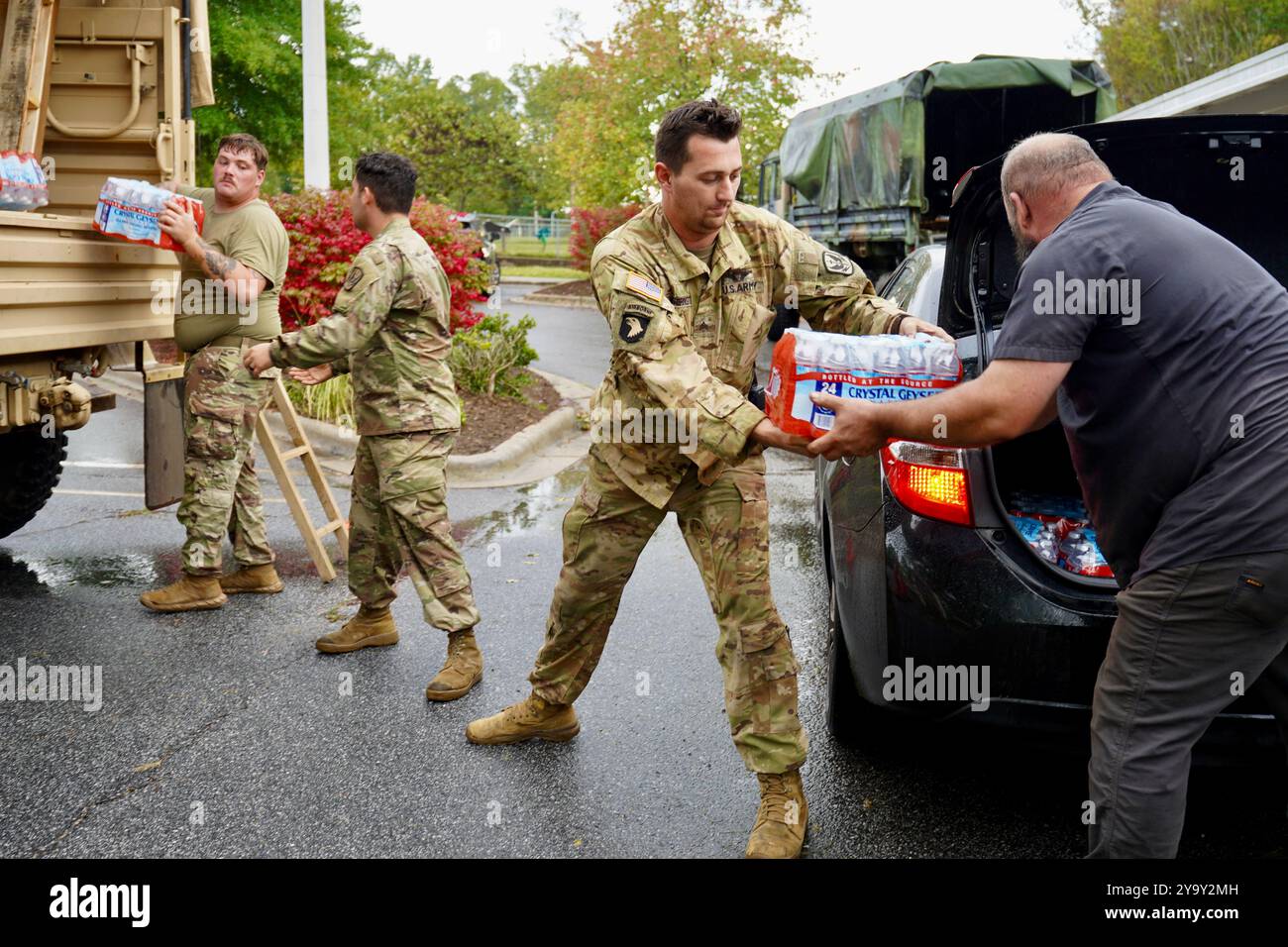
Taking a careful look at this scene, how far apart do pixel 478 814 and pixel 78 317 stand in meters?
2.83

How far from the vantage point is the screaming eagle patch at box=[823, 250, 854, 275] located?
3.36 m

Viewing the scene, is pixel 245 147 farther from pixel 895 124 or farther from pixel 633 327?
pixel 895 124

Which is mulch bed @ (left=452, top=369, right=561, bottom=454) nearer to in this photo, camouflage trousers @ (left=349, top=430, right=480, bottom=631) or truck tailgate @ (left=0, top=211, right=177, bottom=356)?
truck tailgate @ (left=0, top=211, right=177, bottom=356)

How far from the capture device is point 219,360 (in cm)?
510

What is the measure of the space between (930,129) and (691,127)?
949 cm

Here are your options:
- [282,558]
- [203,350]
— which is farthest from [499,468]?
[203,350]

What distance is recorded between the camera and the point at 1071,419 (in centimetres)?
254

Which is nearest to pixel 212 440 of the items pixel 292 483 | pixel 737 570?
pixel 292 483

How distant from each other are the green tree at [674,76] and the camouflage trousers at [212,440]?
1753 centimetres

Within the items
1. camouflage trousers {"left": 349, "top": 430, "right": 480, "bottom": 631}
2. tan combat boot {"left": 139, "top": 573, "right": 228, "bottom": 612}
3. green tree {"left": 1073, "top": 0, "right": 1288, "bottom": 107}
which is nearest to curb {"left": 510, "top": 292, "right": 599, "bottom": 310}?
green tree {"left": 1073, "top": 0, "right": 1288, "bottom": 107}

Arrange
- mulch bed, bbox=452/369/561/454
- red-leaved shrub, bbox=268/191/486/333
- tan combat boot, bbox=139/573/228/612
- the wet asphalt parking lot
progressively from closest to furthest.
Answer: the wet asphalt parking lot
tan combat boot, bbox=139/573/228/612
mulch bed, bbox=452/369/561/454
red-leaved shrub, bbox=268/191/486/333

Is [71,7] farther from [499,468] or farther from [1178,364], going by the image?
[1178,364]

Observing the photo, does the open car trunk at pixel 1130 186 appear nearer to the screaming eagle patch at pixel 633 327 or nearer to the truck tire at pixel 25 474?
the screaming eagle patch at pixel 633 327

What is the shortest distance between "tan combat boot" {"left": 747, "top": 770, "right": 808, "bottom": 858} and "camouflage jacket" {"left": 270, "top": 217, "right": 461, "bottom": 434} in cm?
203
